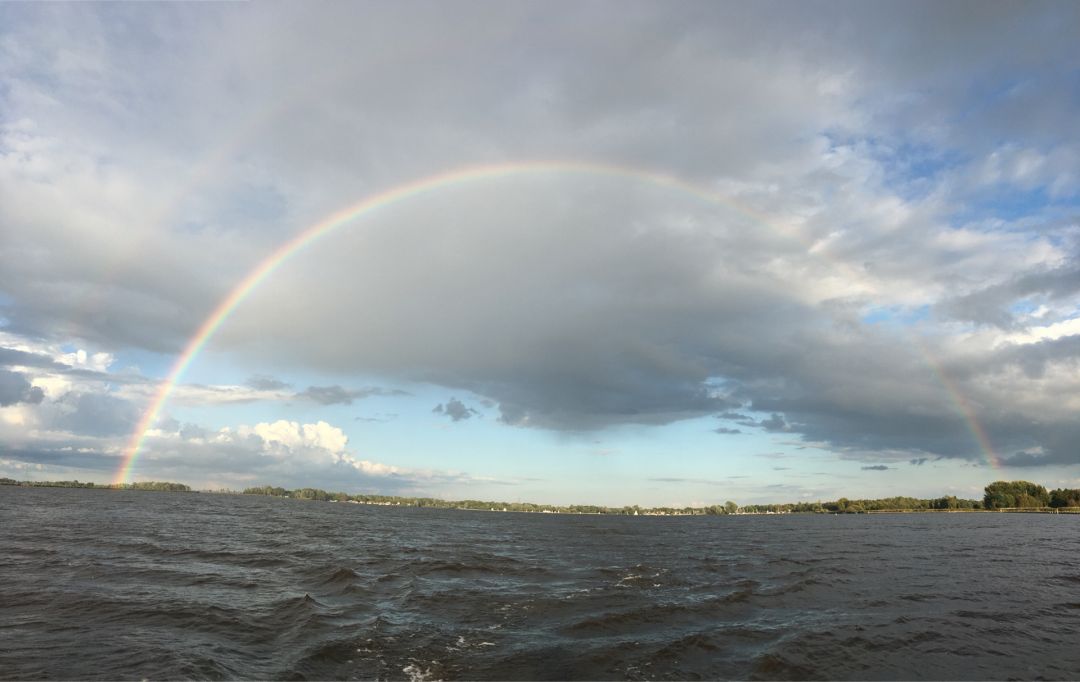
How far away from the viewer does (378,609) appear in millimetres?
22344

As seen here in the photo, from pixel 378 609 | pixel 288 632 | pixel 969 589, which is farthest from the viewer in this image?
pixel 969 589

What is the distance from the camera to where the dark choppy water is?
1523 centimetres

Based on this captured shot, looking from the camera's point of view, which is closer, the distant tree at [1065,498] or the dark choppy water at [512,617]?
the dark choppy water at [512,617]

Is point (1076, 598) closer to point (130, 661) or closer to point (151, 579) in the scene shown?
point (130, 661)

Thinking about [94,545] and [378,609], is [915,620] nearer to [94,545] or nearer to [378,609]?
[378,609]

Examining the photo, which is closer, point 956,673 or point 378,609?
point 956,673

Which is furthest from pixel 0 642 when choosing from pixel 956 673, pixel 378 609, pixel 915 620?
pixel 915 620

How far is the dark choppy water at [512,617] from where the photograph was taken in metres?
15.2

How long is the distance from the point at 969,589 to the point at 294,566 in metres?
38.4

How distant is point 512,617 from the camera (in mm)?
21266

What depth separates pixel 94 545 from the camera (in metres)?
38.4

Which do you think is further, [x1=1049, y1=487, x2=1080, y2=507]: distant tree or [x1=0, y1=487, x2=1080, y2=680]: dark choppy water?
[x1=1049, y1=487, x2=1080, y2=507]: distant tree

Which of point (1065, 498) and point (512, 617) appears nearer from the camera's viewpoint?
point (512, 617)

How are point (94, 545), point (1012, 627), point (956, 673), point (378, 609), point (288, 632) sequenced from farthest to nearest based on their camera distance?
point (94, 545) → point (378, 609) → point (1012, 627) → point (288, 632) → point (956, 673)
